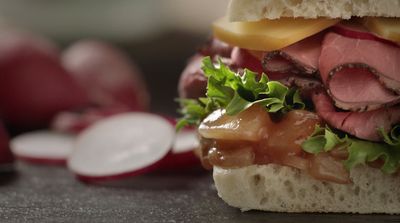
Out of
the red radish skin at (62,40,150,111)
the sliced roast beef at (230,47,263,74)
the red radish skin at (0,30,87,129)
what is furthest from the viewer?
the red radish skin at (62,40,150,111)

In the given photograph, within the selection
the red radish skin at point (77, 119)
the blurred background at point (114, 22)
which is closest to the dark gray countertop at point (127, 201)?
the red radish skin at point (77, 119)

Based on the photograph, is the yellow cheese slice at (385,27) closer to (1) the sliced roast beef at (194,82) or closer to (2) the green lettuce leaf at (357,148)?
(2) the green lettuce leaf at (357,148)

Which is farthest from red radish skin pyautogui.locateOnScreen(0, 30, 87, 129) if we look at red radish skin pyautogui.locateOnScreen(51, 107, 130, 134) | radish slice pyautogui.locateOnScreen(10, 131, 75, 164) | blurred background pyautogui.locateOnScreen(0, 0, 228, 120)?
blurred background pyautogui.locateOnScreen(0, 0, 228, 120)

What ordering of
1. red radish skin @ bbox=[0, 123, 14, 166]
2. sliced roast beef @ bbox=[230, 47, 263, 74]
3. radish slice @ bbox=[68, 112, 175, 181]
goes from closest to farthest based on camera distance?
sliced roast beef @ bbox=[230, 47, 263, 74] → radish slice @ bbox=[68, 112, 175, 181] → red radish skin @ bbox=[0, 123, 14, 166]

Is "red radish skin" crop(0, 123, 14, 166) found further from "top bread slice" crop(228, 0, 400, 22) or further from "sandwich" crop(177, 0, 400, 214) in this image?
"top bread slice" crop(228, 0, 400, 22)

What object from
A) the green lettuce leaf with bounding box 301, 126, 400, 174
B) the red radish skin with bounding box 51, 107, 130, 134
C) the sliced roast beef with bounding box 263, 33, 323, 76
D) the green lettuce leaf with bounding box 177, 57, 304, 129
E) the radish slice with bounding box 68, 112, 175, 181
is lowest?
the red radish skin with bounding box 51, 107, 130, 134

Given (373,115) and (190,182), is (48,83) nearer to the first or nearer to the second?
(190,182)

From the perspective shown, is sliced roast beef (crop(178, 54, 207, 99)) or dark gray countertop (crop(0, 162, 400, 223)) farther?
sliced roast beef (crop(178, 54, 207, 99))
